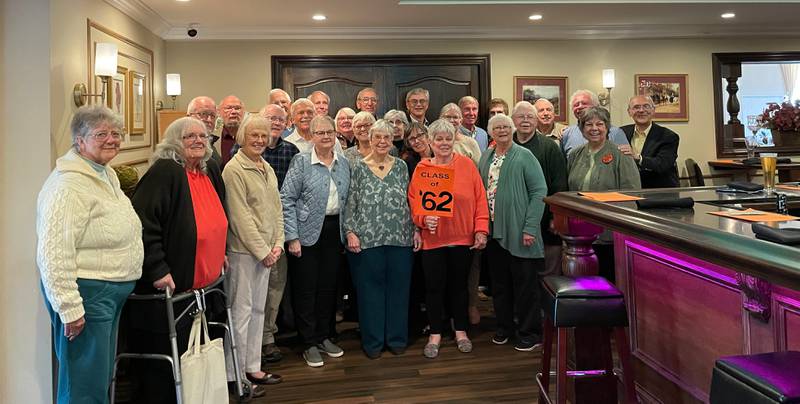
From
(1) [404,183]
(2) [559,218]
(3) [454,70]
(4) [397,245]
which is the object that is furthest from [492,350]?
(3) [454,70]

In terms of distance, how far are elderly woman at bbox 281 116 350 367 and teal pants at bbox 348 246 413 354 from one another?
0.55 feet

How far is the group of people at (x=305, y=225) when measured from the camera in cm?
205

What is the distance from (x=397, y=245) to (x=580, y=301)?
1435 mm

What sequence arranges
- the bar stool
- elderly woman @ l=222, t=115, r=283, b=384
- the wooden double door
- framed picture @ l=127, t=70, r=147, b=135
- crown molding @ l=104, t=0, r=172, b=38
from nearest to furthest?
1. the bar stool
2. elderly woman @ l=222, t=115, r=283, b=384
3. crown molding @ l=104, t=0, r=172, b=38
4. framed picture @ l=127, t=70, r=147, b=135
5. the wooden double door

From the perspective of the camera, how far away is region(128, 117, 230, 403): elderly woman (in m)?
2.25

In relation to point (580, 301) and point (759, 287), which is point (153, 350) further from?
point (759, 287)

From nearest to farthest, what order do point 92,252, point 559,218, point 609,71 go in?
1. point 92,252
2. point 559,218
3. point 609,71

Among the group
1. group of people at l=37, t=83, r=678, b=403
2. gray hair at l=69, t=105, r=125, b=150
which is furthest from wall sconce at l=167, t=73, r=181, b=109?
gray hair at l=69, t=105, r=125, b=150

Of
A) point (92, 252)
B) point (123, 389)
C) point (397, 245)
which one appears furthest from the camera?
point (397, 245)

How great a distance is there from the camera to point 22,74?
2.56 metres

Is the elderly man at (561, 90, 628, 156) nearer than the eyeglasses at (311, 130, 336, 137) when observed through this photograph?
No

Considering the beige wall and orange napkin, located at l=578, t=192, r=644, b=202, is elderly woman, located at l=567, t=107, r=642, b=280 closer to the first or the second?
orange napkin, located at l=578, t=192, r=644, b=202

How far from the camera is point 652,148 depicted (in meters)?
3.90

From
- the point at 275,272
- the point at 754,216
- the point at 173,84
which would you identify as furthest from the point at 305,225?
the point at 173,84
